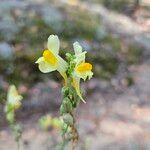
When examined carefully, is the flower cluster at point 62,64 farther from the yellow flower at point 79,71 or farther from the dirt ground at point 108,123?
the dirt ground at point 108,123

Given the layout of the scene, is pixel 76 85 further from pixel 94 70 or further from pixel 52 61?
pixel 94 70

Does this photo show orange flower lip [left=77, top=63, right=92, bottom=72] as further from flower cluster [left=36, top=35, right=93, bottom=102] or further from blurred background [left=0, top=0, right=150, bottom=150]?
blurred background [left=0, top=0, right=150, bottom=150]

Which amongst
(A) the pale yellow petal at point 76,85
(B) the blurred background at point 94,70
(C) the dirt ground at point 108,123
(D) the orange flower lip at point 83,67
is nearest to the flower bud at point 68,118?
(A) the pale yellow petal at point 76,85

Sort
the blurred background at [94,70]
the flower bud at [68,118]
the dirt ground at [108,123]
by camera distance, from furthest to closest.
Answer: the blurred background at [94,70] < the dirt ground at [108,123] < the flower bud at [68,118]

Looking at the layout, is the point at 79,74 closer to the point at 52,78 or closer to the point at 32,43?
the point at 52,78

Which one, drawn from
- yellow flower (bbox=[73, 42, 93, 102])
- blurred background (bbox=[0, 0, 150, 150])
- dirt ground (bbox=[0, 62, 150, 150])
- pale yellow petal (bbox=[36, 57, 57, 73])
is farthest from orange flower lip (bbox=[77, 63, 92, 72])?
dirt ground (bbox=[0, 62, 150, 150])

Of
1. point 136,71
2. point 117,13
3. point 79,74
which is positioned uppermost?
point 79,74

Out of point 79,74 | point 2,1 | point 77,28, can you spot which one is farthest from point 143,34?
point 79,74

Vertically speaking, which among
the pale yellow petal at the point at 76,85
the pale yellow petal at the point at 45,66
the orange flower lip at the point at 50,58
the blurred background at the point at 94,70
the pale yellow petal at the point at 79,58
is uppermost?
the pale yellow petal at the point at 79,58
